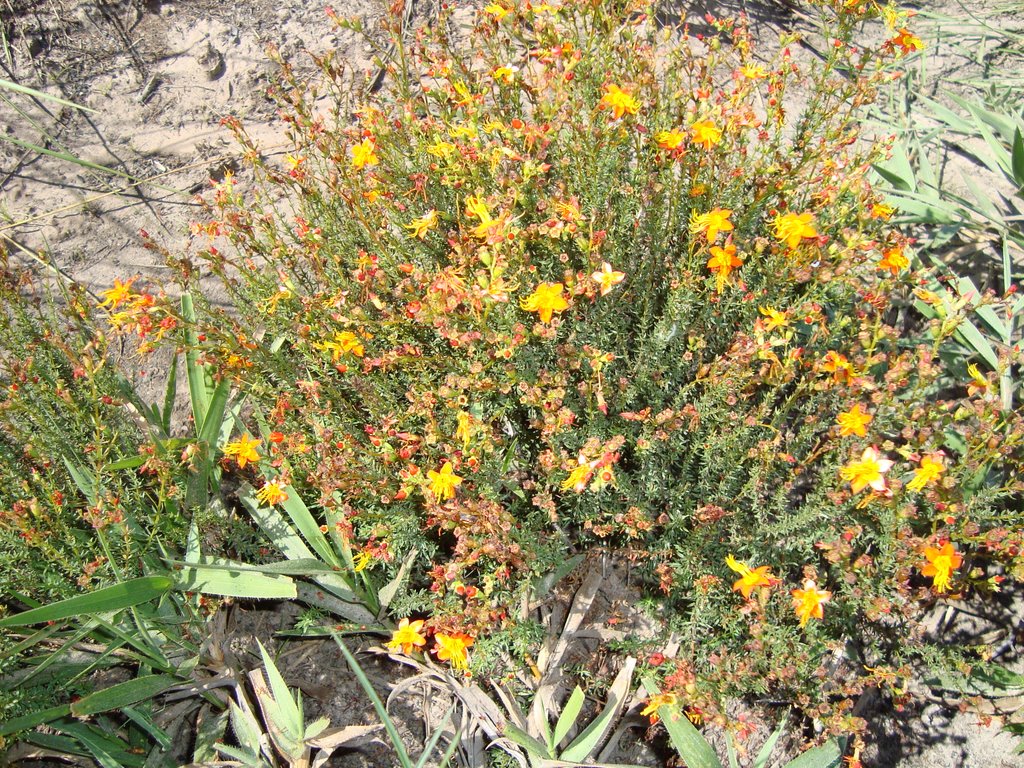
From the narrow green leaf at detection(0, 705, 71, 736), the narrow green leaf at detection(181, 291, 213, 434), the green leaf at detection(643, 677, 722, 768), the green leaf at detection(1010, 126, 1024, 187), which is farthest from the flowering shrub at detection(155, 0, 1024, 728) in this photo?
the green leaf at detection(1010, 126, 1024, 187)

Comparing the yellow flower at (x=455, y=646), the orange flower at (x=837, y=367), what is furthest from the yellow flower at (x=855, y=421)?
the yellow flower at (x=455, y=646)

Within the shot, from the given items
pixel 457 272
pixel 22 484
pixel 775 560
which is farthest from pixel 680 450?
pixel 22 484

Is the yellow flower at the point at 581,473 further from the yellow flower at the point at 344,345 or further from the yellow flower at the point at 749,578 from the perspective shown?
the yellow flower at the point at 344,345

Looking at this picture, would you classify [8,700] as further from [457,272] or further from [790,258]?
[790,258]

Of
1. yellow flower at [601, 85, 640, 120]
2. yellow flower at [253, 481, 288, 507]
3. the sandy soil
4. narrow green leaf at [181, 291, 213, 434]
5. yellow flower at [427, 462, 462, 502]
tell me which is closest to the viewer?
yellow flower at [427, 462, 462, 502]

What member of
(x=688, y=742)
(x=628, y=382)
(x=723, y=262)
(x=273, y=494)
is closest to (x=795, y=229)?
(x=723, y=262)

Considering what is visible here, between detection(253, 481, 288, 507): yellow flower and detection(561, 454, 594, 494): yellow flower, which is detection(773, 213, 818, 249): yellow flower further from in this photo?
detection(253, 481, 288, 507): yellow flower
